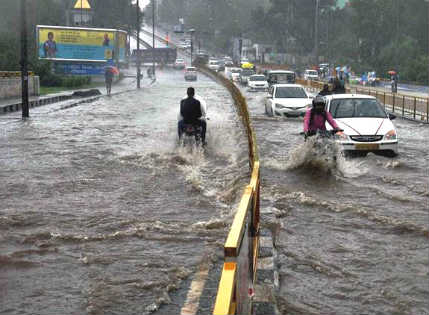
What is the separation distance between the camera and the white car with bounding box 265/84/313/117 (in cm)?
2688

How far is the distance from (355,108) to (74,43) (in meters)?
49.3

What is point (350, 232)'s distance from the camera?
9336mm

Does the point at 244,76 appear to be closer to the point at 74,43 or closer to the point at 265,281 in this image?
the point at 74,43

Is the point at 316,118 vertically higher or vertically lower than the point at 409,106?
higher

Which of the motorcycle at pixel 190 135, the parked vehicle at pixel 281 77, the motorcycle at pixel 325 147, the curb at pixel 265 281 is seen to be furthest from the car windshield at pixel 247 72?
the curb at pixel 265 281

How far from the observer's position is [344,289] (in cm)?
701

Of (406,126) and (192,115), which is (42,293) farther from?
(406,126)

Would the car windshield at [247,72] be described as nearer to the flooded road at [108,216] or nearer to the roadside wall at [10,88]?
the roadside wall at [10,88]

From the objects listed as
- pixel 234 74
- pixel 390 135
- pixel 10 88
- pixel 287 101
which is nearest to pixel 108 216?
pixel 390 135

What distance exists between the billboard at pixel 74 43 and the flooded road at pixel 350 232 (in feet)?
160

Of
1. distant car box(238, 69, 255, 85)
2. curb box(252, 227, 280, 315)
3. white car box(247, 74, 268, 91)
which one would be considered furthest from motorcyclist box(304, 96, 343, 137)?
distant car box(238, 69, 255, 85)

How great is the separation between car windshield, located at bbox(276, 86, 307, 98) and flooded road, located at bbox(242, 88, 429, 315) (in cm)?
1153

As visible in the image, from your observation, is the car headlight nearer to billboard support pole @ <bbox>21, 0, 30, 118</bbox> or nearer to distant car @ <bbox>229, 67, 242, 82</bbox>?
billboard support pole @ <bbox>21, 0, 30, 118</bbox>

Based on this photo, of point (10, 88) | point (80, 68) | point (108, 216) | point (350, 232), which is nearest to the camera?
point (350, 232)
